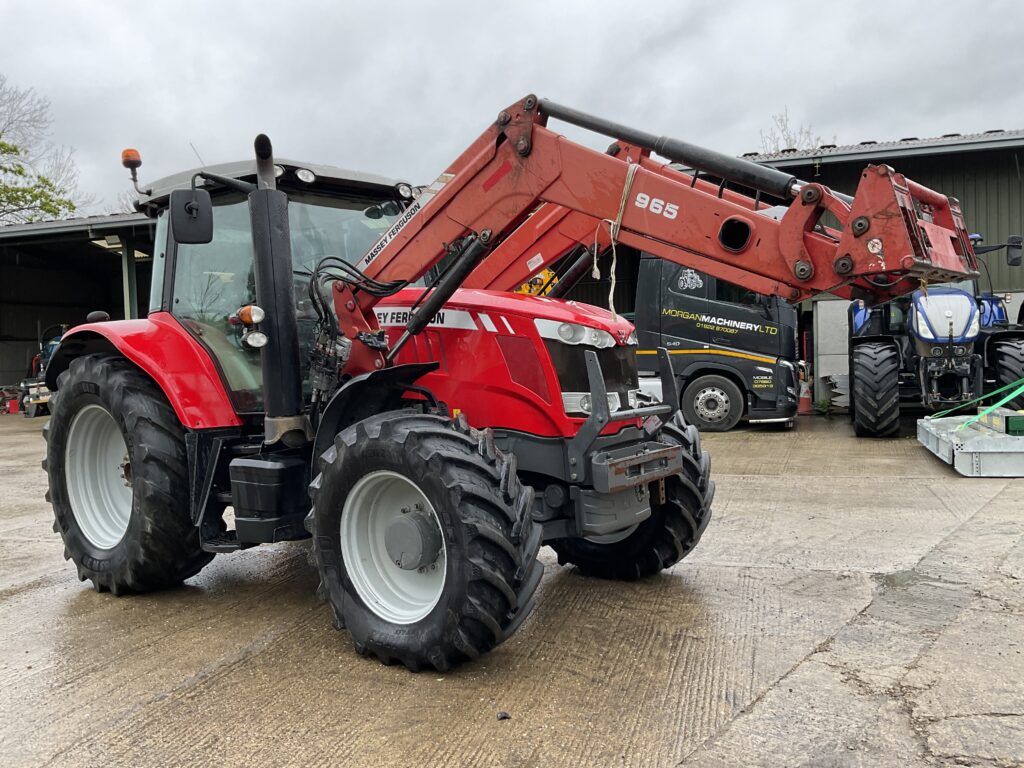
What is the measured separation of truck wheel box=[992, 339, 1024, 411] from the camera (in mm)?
9711

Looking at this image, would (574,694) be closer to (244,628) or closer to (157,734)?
(157,734)

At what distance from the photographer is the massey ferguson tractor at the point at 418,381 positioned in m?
3.06

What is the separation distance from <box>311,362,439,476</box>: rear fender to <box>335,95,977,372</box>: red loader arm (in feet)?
0.53

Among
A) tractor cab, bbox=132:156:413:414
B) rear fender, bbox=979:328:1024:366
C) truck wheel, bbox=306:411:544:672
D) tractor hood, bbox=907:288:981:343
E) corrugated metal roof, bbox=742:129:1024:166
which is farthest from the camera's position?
corrugated metal roof, bbox=742:129:1024:166

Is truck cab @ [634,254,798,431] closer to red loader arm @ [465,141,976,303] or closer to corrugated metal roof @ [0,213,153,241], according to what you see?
Result: red loader arm @ [465,141,976,303]

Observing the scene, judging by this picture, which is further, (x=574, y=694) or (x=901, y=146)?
(x=901, y=146)

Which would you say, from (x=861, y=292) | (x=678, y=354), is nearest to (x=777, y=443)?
(x=678, y=354)

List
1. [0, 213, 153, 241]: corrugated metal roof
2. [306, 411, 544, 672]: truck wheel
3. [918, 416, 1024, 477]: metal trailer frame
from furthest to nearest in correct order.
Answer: [0, 213, 153, 241]: corrugated metal roof, [918, 416, 1024, 477]: metal trailer frame, [306, 411, 544, 672]: truck wheel

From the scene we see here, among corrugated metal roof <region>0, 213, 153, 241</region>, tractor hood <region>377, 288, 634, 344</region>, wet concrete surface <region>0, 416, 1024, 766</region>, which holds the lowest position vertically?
wet concrete surface <region>0, 416, 1024, 766</region>

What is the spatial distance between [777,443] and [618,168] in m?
7.54

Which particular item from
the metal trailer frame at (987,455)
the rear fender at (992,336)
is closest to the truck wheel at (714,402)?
the rear fender at (992,336)

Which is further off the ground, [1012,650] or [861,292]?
[861,292]

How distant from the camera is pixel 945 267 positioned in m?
2.90

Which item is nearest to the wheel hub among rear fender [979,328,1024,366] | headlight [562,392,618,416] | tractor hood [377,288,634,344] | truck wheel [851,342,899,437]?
headlight [562,392,618,416]
